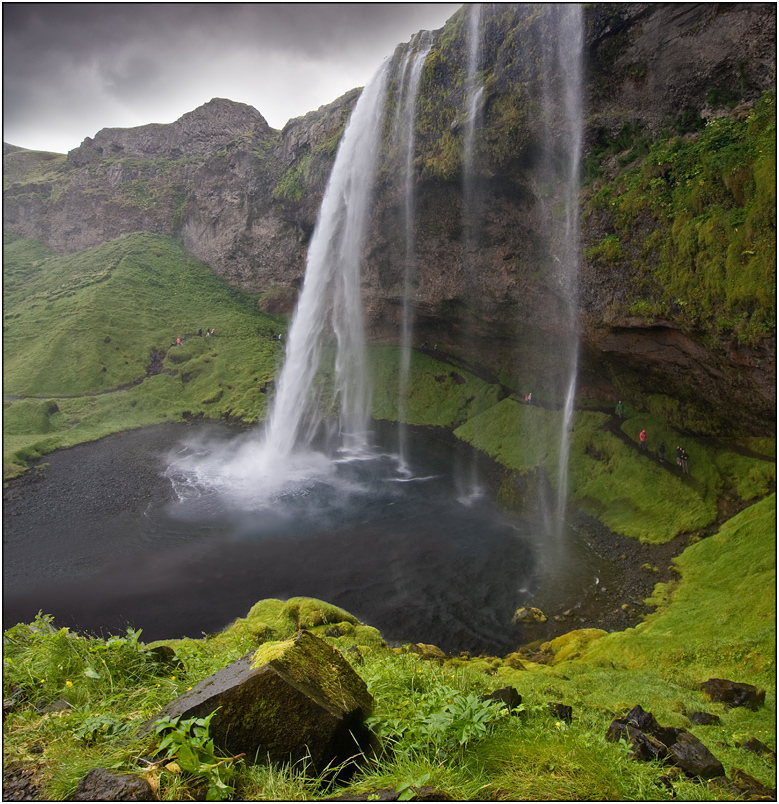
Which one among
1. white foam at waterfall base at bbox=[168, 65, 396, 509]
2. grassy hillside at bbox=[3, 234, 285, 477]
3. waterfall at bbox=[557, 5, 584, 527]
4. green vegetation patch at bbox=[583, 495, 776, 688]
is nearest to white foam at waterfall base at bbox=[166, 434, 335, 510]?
white foam at waterfall base at bbox=[168, 65, 396, 509]

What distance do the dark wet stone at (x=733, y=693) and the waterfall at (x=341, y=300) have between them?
26965mm

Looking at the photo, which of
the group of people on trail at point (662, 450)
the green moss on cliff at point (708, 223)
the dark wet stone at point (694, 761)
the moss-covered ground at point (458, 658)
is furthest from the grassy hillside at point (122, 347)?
the dark wet stone at point (694, 761)

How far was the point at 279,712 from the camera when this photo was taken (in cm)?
395

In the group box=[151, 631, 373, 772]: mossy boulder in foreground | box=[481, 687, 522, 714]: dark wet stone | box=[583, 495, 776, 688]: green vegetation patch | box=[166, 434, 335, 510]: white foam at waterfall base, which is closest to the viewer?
box=[151, 631, 373, 772]: mossy boulder in foreground

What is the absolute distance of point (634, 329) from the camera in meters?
23.1

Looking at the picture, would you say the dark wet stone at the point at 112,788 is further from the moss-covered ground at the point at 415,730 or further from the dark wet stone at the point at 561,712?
the dark wet stone at the point at 561,712

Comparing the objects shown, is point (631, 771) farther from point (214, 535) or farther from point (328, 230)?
point (328, 230)

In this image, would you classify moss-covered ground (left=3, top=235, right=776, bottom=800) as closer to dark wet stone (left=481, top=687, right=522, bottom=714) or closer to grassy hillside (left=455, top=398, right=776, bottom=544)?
grassy hillside (left=455, top=398, right=776, bottom=544)

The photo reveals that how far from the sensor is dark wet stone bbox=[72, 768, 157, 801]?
10.2 ft

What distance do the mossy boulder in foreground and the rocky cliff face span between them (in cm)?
1907

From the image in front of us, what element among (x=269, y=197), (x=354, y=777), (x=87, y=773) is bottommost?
(x=354, y=777)

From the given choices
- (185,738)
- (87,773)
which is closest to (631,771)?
(185,738)

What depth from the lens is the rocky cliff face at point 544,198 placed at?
1903 centimetres

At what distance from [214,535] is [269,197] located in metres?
44.8
